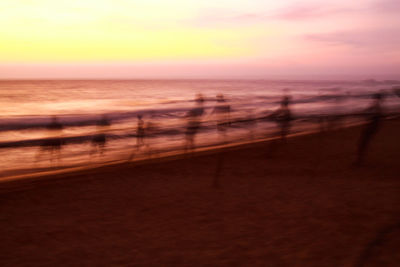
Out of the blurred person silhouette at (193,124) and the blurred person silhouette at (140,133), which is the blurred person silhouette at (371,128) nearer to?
the blurred person silhouette at (193,124)

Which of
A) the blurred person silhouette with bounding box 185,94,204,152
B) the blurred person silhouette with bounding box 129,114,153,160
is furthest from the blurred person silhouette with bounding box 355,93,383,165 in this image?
the blurred person silhouette with bounding box 129,114,153,160

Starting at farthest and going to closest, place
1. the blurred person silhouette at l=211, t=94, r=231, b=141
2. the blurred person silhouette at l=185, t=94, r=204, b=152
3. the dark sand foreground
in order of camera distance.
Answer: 1. the blurred person silhouette at l=211, t=94, r=231, b=141
2. the blurred person silhouette at l=185, t=94, r=204, b=152
3. the dark sand foreground

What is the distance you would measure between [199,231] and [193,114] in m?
6.21

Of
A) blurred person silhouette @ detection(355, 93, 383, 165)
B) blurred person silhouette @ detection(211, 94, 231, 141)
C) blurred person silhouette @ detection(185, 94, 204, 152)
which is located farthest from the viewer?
blurred person silhouette @ detection(211, 94, 231, 141)

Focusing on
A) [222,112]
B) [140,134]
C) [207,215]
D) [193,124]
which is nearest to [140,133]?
[140,134]

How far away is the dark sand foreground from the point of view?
3938mm

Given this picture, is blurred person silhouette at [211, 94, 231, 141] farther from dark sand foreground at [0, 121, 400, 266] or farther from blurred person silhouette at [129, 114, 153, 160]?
dark sand foreground at [0, 121, 400, 266]

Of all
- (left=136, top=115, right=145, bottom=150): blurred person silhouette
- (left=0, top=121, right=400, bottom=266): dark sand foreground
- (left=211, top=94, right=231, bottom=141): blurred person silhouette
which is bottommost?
(left=0, top=121, right=400, bottom=266): dark sand foreground

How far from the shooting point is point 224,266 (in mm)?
3695

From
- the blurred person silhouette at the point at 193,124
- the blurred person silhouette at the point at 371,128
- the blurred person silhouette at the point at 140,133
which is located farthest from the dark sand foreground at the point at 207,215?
the blurred person silhouette at the point at 140,133

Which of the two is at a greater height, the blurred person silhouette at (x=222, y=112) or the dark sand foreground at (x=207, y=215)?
the blurred person silhouette at (x=222, y=112)

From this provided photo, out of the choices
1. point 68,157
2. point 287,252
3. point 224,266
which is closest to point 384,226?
point 287,252

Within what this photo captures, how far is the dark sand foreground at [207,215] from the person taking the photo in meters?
3.94

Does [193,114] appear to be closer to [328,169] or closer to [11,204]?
[328,169]
